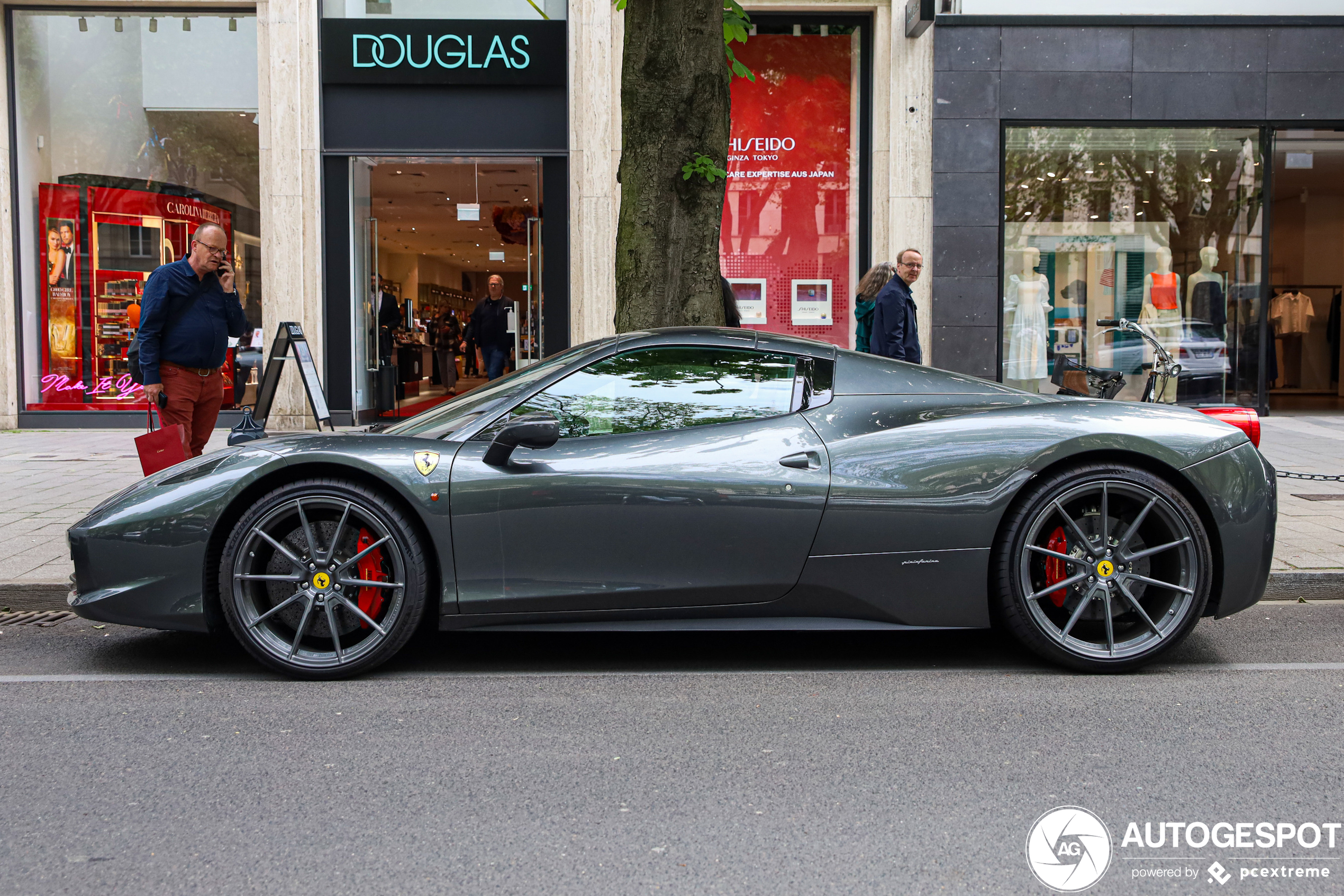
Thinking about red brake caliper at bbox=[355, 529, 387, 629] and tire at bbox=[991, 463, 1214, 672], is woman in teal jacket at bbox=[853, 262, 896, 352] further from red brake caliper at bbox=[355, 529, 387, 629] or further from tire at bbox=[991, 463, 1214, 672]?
red brake caliper at bbox=[355, 529, 387, 629]

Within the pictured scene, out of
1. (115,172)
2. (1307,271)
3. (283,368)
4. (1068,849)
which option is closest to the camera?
(1068,849)

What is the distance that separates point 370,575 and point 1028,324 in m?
10.7

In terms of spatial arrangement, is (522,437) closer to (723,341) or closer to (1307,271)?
(723,341)

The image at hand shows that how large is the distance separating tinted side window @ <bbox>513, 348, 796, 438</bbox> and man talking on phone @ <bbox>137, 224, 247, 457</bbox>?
3073 mm

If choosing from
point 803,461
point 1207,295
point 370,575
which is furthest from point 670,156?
point 1207,295

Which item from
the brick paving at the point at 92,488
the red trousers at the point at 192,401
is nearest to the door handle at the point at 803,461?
the brick paving at the point at 92,488

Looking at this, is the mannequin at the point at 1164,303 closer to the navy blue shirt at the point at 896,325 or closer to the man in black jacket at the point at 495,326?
the navy blue shirt at the point at 896,325

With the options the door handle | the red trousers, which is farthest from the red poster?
the door handle

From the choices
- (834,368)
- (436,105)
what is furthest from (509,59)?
(834,368)

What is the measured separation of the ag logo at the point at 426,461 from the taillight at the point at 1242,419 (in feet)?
9.43

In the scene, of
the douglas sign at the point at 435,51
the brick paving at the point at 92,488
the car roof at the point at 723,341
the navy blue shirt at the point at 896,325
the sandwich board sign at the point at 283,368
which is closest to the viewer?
the car roof at the point at 723,341

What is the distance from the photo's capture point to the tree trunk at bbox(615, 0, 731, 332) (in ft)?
20.4

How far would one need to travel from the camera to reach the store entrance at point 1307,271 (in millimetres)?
13555

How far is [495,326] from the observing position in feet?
44.3
